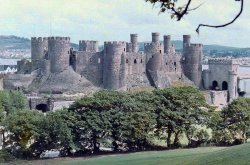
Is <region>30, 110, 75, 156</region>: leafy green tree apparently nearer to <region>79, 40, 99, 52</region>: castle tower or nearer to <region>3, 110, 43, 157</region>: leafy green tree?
<region>3, 110, 43, 157</region>: leafy green tree

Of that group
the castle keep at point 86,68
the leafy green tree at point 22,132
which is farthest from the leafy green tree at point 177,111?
the castle keep at point 86,68

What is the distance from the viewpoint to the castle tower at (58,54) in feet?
178

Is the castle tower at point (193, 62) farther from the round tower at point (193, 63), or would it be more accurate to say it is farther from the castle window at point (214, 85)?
the castle window at point (214, 85)

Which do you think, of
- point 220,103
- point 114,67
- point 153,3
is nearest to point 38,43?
point 114,67

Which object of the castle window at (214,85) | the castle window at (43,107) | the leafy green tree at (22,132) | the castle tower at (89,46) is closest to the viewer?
the leafy green tree at (22,132)

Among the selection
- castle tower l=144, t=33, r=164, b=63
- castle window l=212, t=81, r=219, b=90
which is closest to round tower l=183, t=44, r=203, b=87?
castle window l=212, t=81, r=219, b=90

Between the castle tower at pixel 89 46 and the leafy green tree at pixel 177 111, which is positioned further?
the castle tower at pixel 89 46

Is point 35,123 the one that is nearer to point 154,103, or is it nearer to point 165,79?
point 154,103

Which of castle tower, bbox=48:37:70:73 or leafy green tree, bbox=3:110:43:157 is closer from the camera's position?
leafy green tree, bbox=3:110:43:157

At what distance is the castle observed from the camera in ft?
178

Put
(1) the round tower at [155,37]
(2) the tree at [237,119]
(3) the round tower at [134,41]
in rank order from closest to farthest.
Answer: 1. (2) the tree at [237,119]
2. (1) the round tower at [155,37]
3. (3) the round tower at [134,41]

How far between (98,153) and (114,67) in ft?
65.5

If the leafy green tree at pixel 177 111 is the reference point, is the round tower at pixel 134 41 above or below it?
above

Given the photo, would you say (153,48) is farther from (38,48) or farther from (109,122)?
(109,122)
